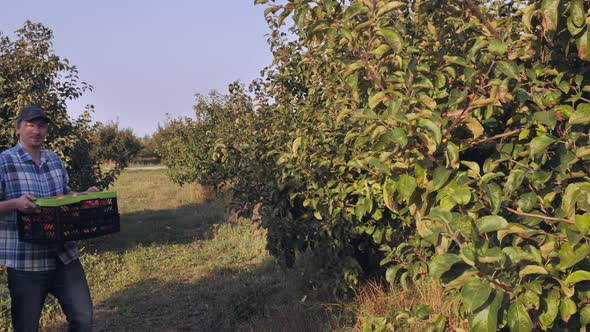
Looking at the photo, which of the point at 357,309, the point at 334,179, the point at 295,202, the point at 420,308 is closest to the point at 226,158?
the point at 295,202

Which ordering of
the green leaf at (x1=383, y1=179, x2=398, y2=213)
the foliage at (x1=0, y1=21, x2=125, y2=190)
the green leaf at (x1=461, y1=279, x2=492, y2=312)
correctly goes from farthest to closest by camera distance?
1. the foliage at (x1=0, y1=21, x2=125, y2=190)
2. the green leaf at (x1=383, y1=179, x2=398, y2=213)
3. the green leaf at (x1=461, y1=279, x2=492, y2=312)

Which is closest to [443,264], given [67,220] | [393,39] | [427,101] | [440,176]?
[440,176]

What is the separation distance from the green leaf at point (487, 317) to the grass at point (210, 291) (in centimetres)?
93

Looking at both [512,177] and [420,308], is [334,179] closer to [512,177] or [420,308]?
[420,308]

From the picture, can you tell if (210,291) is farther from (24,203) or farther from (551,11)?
(551,11)

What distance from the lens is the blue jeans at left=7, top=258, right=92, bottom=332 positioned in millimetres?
3354

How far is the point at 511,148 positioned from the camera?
7.82 ft

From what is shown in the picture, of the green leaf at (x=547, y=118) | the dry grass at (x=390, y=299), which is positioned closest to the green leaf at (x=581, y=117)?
the green leaf at (x=547, y=118)

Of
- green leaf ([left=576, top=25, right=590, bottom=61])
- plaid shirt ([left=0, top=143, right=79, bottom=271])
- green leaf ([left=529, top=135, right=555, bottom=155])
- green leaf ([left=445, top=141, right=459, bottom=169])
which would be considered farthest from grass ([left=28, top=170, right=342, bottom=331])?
green leaf ([left=576, top=25, right=590, bottom=61])

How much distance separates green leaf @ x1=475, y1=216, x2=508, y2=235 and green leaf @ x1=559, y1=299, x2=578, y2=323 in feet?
1.33

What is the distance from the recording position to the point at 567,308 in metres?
1.94

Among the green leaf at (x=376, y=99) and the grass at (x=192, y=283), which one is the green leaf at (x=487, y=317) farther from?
the grass at (x=192, y=283)

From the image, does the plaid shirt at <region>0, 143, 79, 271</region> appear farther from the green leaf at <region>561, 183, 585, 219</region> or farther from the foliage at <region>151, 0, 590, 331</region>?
the green leaf at <region>561, 183, 585, 219</region>

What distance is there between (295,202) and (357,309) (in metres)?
1.11
